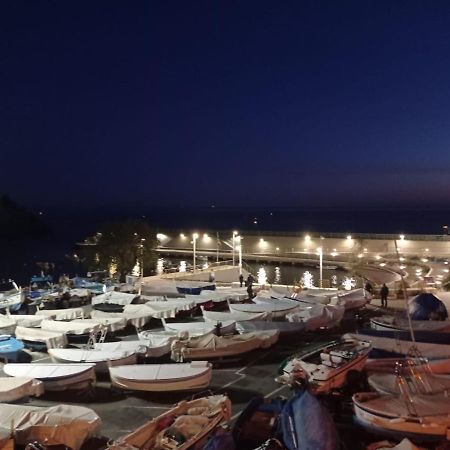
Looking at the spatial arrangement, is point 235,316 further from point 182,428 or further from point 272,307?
point 182,428

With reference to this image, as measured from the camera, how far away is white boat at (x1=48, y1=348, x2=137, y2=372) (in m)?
16.6

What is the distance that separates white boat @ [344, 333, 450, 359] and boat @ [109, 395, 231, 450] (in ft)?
22.6

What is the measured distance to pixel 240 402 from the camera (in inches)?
565

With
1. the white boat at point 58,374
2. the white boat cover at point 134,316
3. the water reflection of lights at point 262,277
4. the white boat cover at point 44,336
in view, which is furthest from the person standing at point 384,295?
the white boat at point 58,374

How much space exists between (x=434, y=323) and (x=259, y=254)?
52.8 m

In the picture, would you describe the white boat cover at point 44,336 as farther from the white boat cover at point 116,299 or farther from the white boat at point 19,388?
the white boat cover at point 116,299

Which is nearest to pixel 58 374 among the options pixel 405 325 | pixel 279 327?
pixel 279 327

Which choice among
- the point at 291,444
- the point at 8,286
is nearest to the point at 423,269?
the point at 291,444

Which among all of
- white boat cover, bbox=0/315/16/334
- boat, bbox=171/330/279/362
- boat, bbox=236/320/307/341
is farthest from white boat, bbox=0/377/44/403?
boat, bbox=236/320/307/341

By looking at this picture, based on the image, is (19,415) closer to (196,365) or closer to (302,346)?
(196,365)

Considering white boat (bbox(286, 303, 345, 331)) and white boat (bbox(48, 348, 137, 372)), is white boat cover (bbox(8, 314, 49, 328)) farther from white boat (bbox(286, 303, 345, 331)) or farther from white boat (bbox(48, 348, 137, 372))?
white boat (bbox(286, 303, 345, 331))

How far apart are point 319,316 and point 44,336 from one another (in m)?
11.3

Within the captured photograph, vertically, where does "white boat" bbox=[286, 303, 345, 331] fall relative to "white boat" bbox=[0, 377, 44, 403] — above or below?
above

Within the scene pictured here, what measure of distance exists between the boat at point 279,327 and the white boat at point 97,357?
5.31 meters
